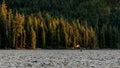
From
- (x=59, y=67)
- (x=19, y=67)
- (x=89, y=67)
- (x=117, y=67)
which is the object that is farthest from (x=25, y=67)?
(x=117, y=67)

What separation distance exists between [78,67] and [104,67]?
4.47 m

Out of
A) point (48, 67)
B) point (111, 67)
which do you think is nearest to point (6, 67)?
point (48, 67)

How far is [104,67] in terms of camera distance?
251 feet

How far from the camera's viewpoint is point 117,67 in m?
75.7

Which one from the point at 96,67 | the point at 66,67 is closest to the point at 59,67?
the point at 66,67

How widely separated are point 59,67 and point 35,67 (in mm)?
4097

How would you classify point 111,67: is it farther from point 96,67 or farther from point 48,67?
point 48,67

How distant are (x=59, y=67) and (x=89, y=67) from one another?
5.18m

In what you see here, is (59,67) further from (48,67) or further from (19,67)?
(19,67)

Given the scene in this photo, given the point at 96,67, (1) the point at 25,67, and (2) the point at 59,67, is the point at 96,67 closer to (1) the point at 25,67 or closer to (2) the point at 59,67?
(2) the point at 59,67

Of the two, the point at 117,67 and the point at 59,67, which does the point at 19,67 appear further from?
the point at 117,67

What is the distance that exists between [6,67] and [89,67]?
46.3 ft

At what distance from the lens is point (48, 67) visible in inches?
2980

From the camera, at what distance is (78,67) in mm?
76188
